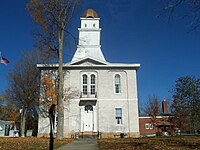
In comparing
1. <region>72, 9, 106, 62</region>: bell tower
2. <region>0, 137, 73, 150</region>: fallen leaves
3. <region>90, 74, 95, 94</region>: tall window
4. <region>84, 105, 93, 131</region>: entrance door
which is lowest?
<region>0, 137, 73, 150</region>: fallen leaves

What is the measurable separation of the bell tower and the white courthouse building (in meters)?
3.68

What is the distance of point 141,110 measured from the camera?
2426 inches

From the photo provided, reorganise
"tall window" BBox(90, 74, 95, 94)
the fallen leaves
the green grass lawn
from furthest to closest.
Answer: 1. "tall window" BBox(90, 74, 95, 94)
2. the fallen leaves
3. the green grass lawn

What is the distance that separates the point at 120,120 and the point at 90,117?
141 inches

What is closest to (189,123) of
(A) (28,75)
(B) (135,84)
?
(B) (135,84)

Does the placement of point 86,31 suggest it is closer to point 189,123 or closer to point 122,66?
point 122,66

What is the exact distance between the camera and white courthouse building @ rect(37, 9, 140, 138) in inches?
1099

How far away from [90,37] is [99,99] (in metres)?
10.5

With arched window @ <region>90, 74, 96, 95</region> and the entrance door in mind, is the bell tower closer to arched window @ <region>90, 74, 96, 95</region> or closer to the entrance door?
arched window @ <region>90, 74, 96, 95</region>

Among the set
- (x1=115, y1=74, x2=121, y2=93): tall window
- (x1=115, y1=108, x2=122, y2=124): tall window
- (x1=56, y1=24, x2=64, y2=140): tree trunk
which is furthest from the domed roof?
(x1=115, y1=108, x2=122, y2=124): tall window

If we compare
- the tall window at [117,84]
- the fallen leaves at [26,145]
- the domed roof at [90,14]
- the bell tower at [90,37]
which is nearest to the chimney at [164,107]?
the bell tower at [90,37]

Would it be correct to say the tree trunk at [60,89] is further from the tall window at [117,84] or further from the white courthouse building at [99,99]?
the tall window at [117,84]

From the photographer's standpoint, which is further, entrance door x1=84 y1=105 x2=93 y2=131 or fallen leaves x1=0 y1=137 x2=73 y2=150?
entrance door x1=84 y1=105 x2=93 y2=131

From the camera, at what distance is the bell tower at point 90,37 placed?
1309 inches
